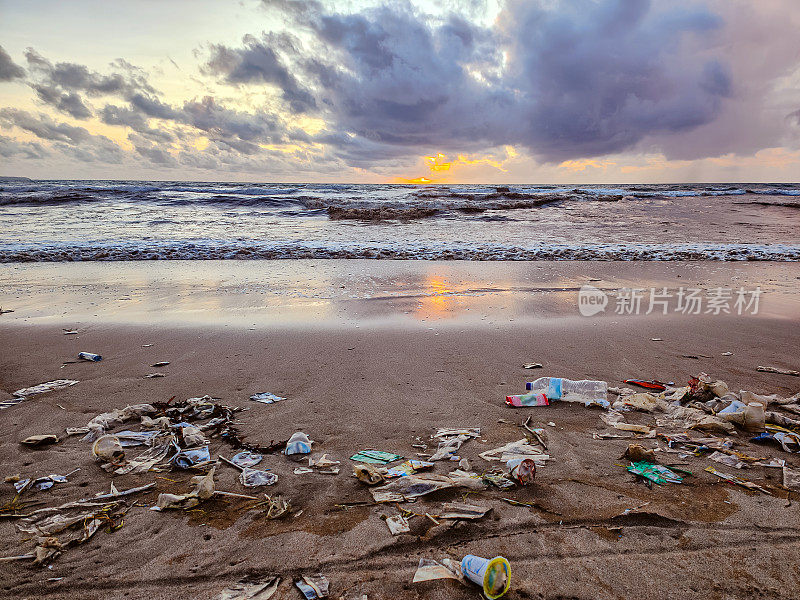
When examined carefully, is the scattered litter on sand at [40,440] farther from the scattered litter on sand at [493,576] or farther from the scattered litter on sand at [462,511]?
the scattered litter on sand at [493,576]

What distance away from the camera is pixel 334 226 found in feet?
56.1

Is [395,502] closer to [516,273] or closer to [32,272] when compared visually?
[516,273]

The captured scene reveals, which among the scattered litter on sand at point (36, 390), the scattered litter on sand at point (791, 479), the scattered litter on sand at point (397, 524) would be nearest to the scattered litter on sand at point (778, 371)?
the scattered litter on sand at point (791, 479)

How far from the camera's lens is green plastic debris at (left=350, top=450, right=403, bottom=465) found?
2858mm

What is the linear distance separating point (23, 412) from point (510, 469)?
3.85 metres

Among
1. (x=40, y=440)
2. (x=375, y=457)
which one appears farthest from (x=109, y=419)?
(x=375, y=457)

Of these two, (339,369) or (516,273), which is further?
(516,273)

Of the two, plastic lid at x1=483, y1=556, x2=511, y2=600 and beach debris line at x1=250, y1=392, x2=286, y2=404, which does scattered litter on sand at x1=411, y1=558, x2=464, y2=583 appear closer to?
plastic lid at x1=483, y1=556, x2=511, y2=600

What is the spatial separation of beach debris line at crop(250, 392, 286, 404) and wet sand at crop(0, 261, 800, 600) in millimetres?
97

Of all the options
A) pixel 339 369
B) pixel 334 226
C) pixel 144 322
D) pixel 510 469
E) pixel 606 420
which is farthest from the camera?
pixel 334 226

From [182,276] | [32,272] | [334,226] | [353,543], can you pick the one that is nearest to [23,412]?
[353,543]

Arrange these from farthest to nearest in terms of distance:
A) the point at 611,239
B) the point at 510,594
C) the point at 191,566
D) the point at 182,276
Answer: the point at 611,239
the point at 182,276
the point at 191,566
the point at 510,594

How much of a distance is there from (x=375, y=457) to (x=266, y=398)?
4.62ft

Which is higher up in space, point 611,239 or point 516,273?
point 611,239
